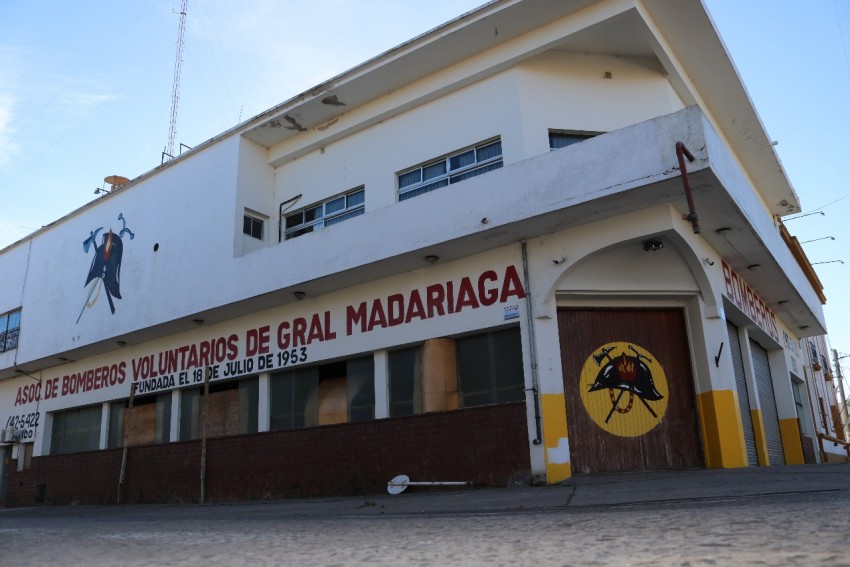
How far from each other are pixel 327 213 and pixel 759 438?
10090 mm

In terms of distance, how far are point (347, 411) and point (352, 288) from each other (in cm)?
246

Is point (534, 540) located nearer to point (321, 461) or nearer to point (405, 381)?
point (405, 381)

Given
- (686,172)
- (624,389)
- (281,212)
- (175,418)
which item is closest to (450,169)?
(281,212)

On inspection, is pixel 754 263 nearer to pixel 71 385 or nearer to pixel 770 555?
pixel 770 555

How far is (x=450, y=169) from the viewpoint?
13.8 meters

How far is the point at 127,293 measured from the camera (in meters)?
17.7

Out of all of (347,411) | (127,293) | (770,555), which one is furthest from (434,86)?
(770,555)

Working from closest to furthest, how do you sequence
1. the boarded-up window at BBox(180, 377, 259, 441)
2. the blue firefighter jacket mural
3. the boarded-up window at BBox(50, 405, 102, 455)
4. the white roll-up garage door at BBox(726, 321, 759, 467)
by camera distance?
1. the white roll-up garage door at BBox(726, 321, 759, 467)
2. the boarded-up window at BBox(180, 377, 259, 441)
3. the blue firefighter jacket mural
4. the boarded-up window at BBox(50, 405, 102, 455)

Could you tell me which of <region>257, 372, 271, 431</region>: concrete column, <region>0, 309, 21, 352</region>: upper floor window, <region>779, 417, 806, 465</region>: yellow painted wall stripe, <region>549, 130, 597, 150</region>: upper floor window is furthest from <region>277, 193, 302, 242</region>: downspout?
<region>779, 417, 806, 465</region>: yellow painted wall stripe

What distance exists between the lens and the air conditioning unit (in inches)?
846

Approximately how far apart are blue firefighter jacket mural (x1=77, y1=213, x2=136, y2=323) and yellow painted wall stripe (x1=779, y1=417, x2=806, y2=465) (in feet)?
54.9

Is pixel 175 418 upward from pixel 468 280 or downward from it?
downward

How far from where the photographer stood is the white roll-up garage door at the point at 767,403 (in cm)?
1488

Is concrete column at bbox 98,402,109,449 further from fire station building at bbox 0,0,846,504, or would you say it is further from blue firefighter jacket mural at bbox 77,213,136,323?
blue firefighter jacket mural at bbox 77,213,136,323
